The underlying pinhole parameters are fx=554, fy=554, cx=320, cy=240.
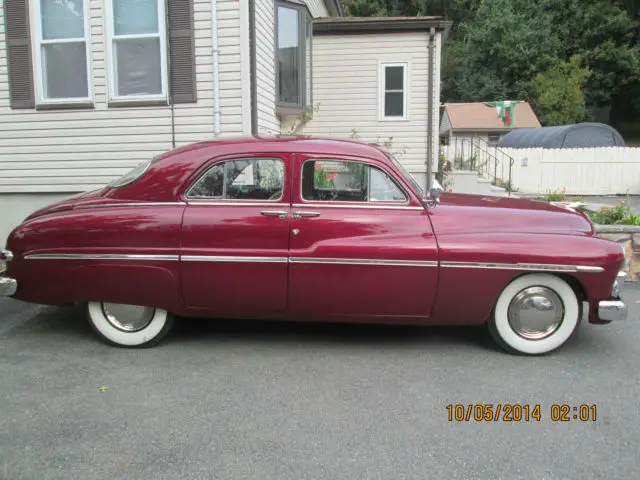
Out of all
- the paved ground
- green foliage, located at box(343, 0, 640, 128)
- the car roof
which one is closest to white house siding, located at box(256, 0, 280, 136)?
the car roof

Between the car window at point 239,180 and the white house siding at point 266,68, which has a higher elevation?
the white house siding at point 266,68

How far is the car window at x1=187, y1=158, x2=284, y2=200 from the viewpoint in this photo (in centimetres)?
430

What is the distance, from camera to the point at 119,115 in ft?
28.2

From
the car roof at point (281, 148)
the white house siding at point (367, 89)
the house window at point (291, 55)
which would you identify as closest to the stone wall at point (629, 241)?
the car roof at point (281, 148)

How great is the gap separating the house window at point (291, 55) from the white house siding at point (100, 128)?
6.47 ft

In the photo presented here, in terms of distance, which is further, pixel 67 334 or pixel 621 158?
pixel 621 158

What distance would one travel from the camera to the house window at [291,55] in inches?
406

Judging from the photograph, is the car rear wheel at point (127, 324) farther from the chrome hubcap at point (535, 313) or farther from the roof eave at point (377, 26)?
the roof eave at point (377, 26)

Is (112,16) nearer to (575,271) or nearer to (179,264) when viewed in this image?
(179,264)

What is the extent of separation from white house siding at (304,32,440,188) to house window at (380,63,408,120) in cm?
12

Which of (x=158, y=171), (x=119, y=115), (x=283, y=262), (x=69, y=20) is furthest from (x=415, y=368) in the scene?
(x=69, y=20)

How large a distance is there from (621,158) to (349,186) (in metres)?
18.1

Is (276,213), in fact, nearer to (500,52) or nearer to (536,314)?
(536,314)

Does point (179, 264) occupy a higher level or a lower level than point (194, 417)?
higher
